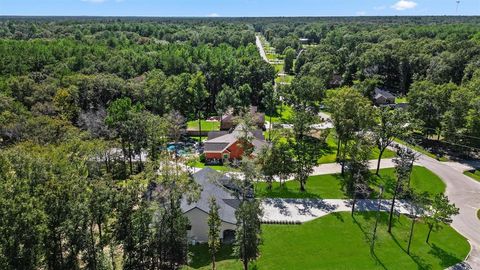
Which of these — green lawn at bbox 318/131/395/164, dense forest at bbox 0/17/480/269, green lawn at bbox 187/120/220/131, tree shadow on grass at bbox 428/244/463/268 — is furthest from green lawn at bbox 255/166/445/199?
green lawn at bbox 187/120/220/131

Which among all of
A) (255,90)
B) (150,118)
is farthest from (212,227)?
(255,90)

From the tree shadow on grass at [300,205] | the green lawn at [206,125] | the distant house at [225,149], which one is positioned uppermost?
the distant house at [225,149]

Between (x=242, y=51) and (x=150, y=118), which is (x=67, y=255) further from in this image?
(x=242, y=51)

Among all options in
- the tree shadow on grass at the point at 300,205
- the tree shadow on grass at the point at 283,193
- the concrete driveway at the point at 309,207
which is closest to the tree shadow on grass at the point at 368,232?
the concrete driveway at the point at 309,207

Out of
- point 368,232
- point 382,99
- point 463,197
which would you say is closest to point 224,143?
point 368,232

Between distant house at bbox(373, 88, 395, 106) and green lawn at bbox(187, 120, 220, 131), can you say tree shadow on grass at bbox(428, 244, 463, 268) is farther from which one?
distant house at bbox(373, 88, 395, 106)

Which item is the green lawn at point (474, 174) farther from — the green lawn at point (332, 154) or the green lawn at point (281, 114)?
the green lawn at point (281, 114)
